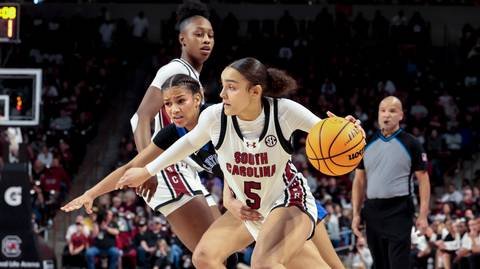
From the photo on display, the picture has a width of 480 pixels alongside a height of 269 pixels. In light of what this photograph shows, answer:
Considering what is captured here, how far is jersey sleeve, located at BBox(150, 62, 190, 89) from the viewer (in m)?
6.74

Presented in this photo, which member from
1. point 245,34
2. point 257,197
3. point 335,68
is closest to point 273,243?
point 257,197

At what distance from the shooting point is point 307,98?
20844mm

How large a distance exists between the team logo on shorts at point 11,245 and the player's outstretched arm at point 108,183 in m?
5.39

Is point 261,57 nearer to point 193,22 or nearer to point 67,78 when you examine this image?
point 67,78

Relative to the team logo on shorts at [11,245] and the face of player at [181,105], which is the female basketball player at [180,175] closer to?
the face of player at [181,105]

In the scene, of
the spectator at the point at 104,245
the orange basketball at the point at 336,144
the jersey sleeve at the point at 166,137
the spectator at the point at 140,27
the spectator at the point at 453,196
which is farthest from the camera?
the spectator at the point at 140,27

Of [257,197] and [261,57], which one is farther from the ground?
[261,57]

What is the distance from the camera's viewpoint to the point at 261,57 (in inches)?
914

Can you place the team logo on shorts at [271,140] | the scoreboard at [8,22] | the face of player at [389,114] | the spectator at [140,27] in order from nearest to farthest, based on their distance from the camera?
the team logo on shorts at [271,140]
the face of player at [389,114]
the scoreboard at [8,22]
the spectator at [140,27]

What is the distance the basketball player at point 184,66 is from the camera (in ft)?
21.8

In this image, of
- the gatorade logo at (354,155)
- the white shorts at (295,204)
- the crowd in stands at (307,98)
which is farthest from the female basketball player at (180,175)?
the crowd in stands at (307,98)

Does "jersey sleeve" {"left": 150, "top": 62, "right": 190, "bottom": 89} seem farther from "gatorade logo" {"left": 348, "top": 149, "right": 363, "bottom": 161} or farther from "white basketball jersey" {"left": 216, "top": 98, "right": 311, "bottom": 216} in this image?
"gatorade logo" {"left": 348, "top": 149, "right": 363, "bottom": 161}

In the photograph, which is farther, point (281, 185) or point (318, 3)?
point (318, 3)

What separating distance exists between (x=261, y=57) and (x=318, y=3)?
310cm
